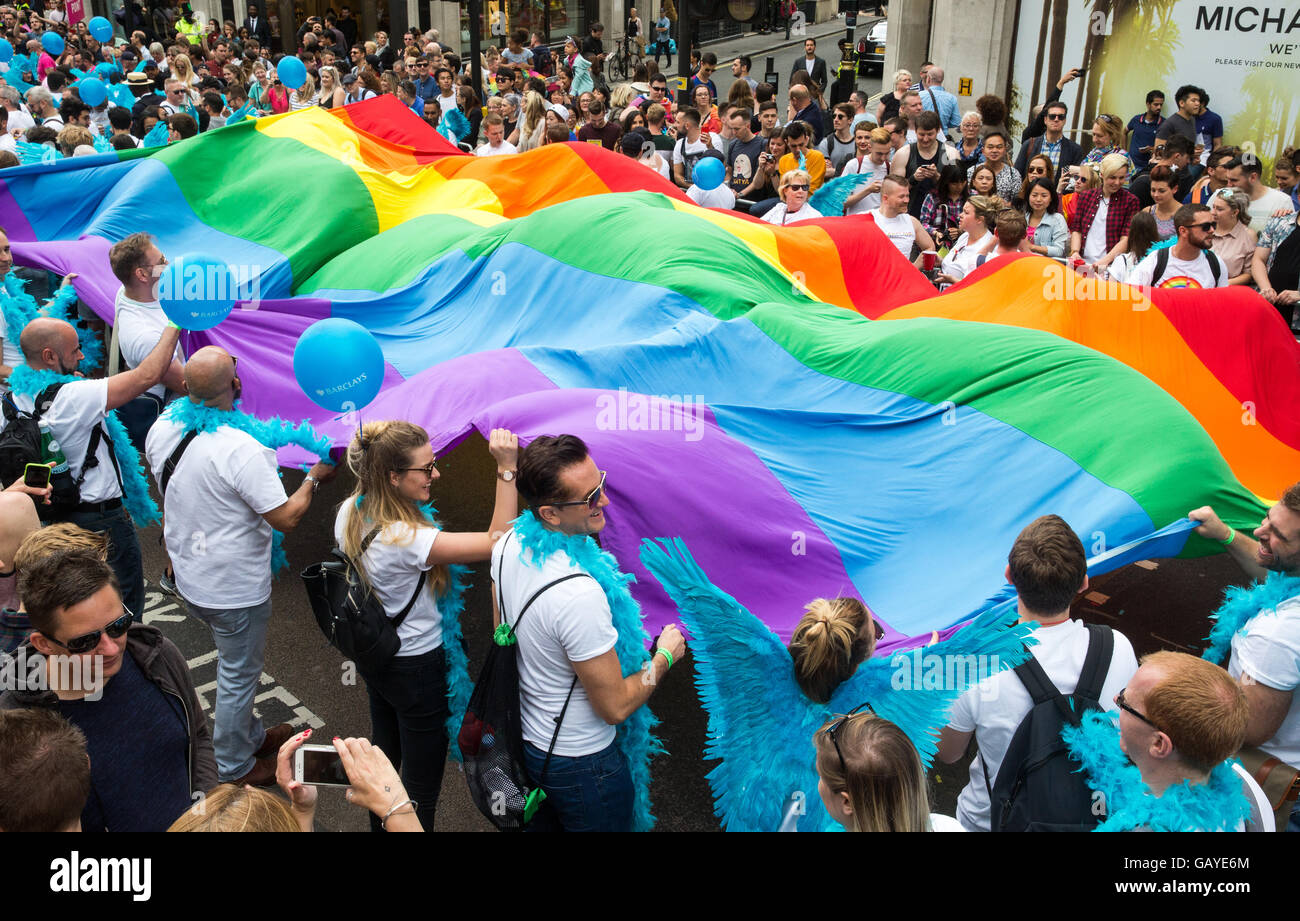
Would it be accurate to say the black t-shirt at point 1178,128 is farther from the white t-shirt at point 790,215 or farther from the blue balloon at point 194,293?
the blue balloon at point 194,293

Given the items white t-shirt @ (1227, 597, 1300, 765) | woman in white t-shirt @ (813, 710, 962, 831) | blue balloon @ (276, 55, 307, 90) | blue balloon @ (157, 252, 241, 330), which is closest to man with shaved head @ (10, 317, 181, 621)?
blue balloon @ (157, 252, 241, 330)

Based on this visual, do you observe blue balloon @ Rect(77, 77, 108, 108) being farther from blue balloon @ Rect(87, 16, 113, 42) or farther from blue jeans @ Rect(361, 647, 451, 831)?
blue jeans @ Rect(361, 647, 451, 831)

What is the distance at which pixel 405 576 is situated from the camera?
3266mm

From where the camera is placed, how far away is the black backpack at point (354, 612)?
3219mm

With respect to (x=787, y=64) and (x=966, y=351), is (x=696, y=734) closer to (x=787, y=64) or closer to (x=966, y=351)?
(x=966, y=351)

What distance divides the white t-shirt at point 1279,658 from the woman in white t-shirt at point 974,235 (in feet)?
12.8

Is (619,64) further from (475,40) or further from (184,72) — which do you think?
(184,72)

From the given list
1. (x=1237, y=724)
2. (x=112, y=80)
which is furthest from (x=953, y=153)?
(x=112, y=80)

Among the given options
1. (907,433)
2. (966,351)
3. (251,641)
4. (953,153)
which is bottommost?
(251,641)

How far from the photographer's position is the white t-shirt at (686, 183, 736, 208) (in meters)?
8.12

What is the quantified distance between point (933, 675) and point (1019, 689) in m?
0.29

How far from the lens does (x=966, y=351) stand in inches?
180

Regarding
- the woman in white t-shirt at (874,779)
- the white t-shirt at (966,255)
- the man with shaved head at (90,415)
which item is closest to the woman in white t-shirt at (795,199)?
the white t-shirt at (966,255)
